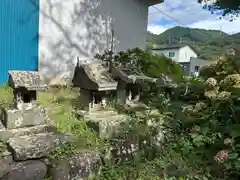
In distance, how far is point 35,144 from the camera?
2582 millimetres

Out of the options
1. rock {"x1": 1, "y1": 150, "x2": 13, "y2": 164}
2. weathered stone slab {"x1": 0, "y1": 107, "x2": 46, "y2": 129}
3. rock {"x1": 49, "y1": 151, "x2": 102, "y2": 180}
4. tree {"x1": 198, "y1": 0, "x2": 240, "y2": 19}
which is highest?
tree {"x1": 198, "y1": 0, "x2": 240, "y2": 19}

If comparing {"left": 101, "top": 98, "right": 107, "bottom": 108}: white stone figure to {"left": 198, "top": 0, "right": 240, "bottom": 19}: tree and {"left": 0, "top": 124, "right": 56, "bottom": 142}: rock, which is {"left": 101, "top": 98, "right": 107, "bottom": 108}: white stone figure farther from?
{"left": 198, "top": 0, "right": 240, "bottom": 19}: tree

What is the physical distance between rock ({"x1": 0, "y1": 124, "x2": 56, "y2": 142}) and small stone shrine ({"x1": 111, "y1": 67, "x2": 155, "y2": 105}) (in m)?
1.21

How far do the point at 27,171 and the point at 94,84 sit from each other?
4.33 ft

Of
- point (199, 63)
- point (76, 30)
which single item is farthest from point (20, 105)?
point (199, 63)

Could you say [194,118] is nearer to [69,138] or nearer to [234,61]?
[234,61]

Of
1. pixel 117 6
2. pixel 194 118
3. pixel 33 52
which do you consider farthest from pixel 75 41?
pixel 194 118

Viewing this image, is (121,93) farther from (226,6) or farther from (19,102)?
(226,6)

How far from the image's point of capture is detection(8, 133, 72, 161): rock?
8.08ft

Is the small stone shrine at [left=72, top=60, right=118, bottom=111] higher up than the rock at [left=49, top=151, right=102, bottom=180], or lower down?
higher up

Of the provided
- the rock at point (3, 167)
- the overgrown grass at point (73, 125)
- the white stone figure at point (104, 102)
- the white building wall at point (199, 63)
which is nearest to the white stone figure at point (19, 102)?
the overgrown grass at point (73, 125)

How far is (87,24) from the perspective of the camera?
7.03m

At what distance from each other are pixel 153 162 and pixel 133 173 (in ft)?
1.23

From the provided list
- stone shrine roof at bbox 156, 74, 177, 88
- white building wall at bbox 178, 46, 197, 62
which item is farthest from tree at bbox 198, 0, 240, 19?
white building wall at bbox 178, 46, 197, 62
